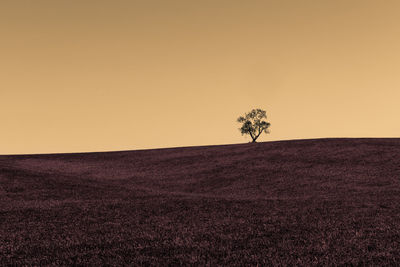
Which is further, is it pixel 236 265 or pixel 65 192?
pixel 65 192

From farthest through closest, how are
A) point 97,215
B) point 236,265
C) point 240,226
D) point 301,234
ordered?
1. point 97,215
2. point 240,226
3. point 301,234
4. point 236,265

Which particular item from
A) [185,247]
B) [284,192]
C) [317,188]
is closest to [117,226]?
[185,247]

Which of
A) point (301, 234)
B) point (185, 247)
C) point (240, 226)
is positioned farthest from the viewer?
point (240, 226)

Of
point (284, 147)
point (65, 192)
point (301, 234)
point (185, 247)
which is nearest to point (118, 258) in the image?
point (185, 247)

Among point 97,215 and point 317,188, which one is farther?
point 317,188

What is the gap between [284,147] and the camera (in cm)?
5156

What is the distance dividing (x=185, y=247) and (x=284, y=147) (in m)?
42.6

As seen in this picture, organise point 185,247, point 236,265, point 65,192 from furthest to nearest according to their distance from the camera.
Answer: point 65,192
point 185,247
point 236,265

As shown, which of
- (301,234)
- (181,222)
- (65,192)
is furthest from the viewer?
(65,192)

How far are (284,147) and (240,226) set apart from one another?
39507 mm

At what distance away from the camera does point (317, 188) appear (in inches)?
1067

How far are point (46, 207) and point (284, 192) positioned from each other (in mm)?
16167

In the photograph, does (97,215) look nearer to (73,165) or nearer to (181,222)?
(181,222)

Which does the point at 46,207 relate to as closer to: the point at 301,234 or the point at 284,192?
the point at 301,234
